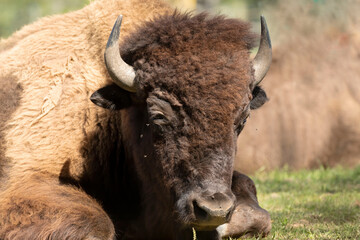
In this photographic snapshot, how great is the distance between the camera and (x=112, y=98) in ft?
16.3

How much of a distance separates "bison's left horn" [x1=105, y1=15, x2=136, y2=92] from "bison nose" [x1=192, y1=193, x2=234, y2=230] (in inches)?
48.6

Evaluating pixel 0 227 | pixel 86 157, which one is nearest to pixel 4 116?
pixel 86 157

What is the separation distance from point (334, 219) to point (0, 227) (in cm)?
311

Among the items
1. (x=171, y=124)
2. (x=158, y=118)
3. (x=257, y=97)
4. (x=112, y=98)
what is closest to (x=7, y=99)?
(x=112, y=98)

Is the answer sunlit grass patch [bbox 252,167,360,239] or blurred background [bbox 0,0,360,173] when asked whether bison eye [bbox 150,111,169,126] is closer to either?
sunlit grass patch [bbox 252,167,360,239]

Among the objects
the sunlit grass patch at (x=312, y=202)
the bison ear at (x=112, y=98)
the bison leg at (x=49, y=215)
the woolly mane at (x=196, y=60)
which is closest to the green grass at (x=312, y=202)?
the sunlit grass patch at (x=312, y=202)

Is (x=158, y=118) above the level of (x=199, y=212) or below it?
above

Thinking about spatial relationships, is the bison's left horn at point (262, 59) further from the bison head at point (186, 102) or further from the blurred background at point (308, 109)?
the blurred background at point (308, 109)

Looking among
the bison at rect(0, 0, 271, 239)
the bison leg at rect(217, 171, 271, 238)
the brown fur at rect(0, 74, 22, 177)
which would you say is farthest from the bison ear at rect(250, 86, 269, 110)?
the brown fur at rect(0, 74, 22, 177)

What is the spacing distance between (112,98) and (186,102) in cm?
88

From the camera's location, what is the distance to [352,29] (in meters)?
11.5

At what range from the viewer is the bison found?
4.32 meters

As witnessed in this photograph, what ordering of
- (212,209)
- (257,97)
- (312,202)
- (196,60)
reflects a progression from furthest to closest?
1. (312,202)
2. (257,97)
3. (196,60)
4. (212,209)

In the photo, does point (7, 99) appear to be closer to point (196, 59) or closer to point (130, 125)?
point (130, 125)
